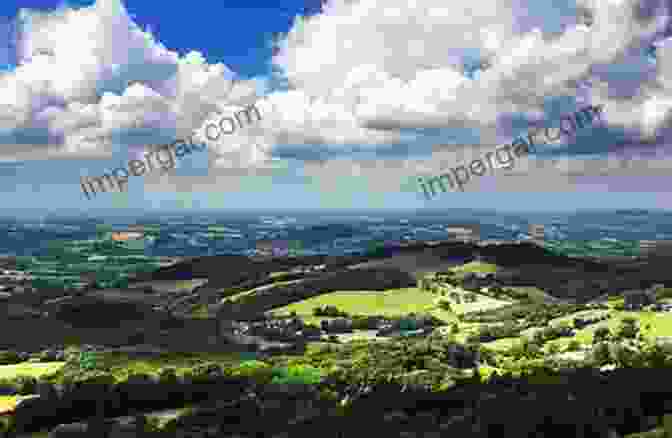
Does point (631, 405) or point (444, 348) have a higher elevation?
point (631, 405)

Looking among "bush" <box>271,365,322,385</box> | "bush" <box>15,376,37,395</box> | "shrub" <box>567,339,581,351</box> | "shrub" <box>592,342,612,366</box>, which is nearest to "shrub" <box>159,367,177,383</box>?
"bush" <box>271,365,322,385</box>

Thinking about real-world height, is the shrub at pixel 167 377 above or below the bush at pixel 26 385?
above

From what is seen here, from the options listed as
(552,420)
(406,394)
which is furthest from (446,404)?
(552,420)

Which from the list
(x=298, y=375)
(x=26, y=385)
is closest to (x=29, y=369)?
(x=26, y=385)

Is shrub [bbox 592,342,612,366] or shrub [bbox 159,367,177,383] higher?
shrub [bbox 159,367,177,383]

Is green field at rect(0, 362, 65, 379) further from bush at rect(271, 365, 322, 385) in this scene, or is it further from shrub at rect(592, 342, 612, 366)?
shrub at rect(592, 342, 612, 366)

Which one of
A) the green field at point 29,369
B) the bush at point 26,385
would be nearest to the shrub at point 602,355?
the bush at point 26,385

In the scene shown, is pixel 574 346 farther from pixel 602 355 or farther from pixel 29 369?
pixel 29 369

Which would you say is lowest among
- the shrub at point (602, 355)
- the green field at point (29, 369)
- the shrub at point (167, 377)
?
the green field at point (29, 369)

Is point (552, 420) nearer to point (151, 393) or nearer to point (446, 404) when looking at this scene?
point (446, 404)

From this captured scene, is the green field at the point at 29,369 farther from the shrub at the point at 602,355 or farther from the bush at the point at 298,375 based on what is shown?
the shrub at the point at 602,355

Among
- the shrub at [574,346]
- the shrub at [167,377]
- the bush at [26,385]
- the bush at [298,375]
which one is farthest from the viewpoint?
the shrub at [574,346]
